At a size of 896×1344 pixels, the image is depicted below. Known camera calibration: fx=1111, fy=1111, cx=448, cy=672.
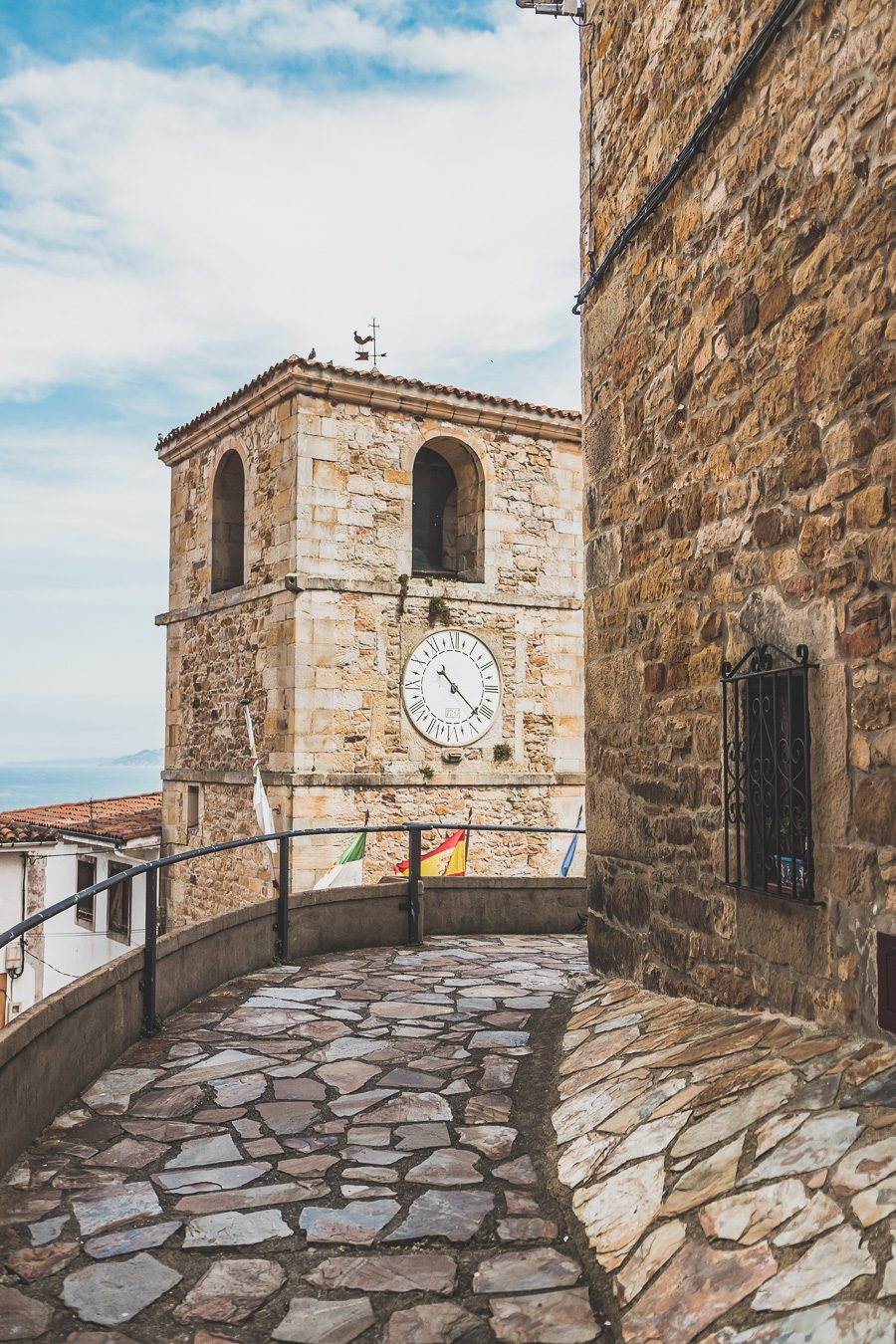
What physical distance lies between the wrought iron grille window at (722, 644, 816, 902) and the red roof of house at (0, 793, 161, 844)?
589 inches

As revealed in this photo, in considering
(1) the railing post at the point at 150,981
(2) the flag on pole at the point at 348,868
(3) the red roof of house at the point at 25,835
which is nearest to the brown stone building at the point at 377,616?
(2) the flag on pole at the point at 348,868

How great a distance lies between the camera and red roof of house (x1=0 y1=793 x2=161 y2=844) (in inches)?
724

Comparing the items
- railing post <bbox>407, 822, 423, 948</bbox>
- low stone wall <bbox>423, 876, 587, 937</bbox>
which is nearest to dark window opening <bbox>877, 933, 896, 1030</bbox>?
railing post <bbox>407, 822, 423, 948</bbox>

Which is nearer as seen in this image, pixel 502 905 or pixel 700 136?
pixel 700 136

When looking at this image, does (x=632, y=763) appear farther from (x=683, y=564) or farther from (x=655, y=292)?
(x=655, y=292)

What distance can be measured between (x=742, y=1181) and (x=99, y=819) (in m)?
18.3

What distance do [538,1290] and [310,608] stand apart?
35.6 ft

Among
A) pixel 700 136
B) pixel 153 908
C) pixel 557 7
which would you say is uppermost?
pixel 557 7

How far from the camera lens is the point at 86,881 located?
20.3 m

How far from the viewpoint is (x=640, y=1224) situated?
316 cm

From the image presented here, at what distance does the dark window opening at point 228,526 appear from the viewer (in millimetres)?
15727

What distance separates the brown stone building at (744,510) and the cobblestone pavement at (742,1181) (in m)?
0.31

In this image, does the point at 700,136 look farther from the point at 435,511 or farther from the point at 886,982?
the point at 435,511

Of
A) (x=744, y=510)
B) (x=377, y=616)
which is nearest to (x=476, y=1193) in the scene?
(x=744, y=510)
